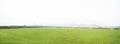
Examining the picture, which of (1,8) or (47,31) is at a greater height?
(1,8)

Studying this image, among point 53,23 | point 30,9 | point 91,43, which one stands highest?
point 30,9

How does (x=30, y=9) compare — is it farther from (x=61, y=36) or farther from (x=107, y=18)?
(x=107, y=18)

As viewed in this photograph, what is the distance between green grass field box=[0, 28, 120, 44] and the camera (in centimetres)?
102

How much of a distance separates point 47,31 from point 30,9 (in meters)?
0.26

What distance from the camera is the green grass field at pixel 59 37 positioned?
3.34ft

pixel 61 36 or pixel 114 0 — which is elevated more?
pixel 114 0

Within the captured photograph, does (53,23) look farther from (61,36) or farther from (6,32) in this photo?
(6,32)

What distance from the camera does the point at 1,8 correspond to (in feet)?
3.93

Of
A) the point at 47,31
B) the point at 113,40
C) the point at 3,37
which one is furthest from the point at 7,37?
the point at 113,40

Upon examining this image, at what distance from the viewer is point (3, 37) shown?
40.4 inches


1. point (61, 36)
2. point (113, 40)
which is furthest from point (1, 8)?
point (113, 40)

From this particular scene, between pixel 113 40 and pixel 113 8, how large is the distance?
0.28 meters

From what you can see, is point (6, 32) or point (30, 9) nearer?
point (6, 32)

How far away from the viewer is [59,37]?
1030 millimetres
